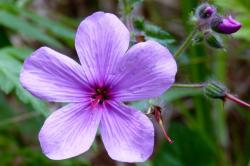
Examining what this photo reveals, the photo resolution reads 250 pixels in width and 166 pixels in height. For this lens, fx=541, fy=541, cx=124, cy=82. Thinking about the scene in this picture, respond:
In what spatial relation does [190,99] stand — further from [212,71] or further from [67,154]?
[67,154]

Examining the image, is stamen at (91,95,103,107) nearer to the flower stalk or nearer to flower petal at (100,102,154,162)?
flower petal at (100,102,154,162)

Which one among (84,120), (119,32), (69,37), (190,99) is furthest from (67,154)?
(190,99)

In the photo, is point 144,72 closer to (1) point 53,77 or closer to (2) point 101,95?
(2) point 101,95

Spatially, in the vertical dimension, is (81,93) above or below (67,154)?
above

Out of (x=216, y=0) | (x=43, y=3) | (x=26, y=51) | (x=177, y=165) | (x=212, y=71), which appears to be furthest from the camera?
(x=43, y=3)

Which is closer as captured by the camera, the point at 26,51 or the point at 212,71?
the point at 26,51

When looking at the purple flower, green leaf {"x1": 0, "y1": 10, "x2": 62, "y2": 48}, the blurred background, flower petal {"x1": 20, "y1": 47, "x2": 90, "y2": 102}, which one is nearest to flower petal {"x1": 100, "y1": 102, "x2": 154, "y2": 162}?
the purple flower

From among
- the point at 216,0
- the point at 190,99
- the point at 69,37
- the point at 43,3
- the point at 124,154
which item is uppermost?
the point at 216,0
